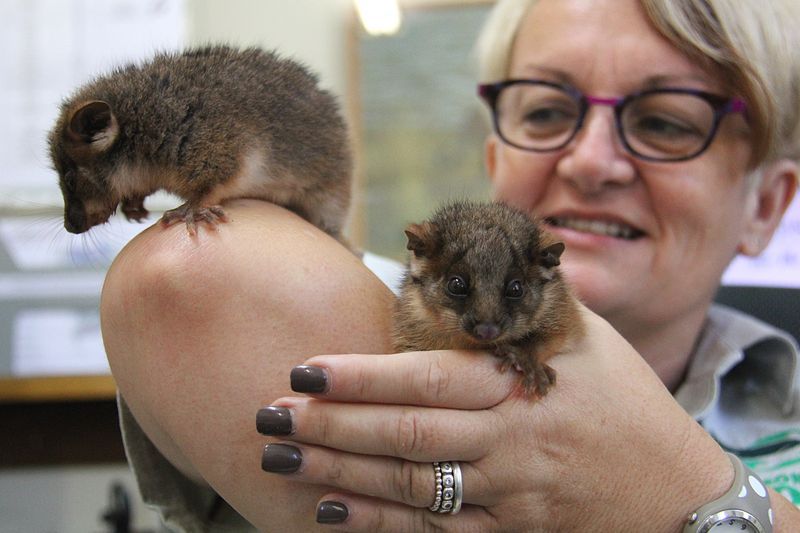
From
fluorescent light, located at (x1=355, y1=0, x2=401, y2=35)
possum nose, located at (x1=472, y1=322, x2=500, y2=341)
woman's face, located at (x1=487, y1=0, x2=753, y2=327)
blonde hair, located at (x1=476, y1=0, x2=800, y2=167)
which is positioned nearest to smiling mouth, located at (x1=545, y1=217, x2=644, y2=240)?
woman's face, located at (x1=487, y1=0, x2=753, y2=327)

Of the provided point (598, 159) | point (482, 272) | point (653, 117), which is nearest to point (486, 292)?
point (482, 272)

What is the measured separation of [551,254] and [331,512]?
55cm

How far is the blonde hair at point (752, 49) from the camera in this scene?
1.70 metres

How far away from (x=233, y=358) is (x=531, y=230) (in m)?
0.56

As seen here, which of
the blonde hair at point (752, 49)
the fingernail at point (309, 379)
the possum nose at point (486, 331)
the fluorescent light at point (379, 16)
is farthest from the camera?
the fluorescent light at point (379, 16)

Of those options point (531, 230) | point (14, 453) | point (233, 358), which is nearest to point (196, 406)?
point (233, 358)

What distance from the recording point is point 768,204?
6.66 ft

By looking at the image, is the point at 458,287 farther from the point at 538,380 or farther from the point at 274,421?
the point at 274,421

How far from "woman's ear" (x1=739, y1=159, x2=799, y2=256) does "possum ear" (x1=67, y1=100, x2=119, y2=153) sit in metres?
1.63

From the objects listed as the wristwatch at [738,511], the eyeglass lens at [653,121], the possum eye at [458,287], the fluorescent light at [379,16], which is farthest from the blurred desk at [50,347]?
the wristwatch at [738,511]

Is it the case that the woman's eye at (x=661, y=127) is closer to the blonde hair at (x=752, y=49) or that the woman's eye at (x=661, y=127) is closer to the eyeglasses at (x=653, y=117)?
A: the eyeglasses at (x=653, y=117)

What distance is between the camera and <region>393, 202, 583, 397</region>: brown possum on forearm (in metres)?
1.14

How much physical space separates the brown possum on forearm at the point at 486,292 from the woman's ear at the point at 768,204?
39.6 inches

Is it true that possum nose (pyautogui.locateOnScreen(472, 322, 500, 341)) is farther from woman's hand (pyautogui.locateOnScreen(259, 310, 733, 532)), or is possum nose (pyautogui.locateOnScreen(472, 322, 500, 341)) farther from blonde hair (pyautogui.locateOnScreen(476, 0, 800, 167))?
blonde hair (pyautogui.locateOnScreen(476, 0, 800, 167))
